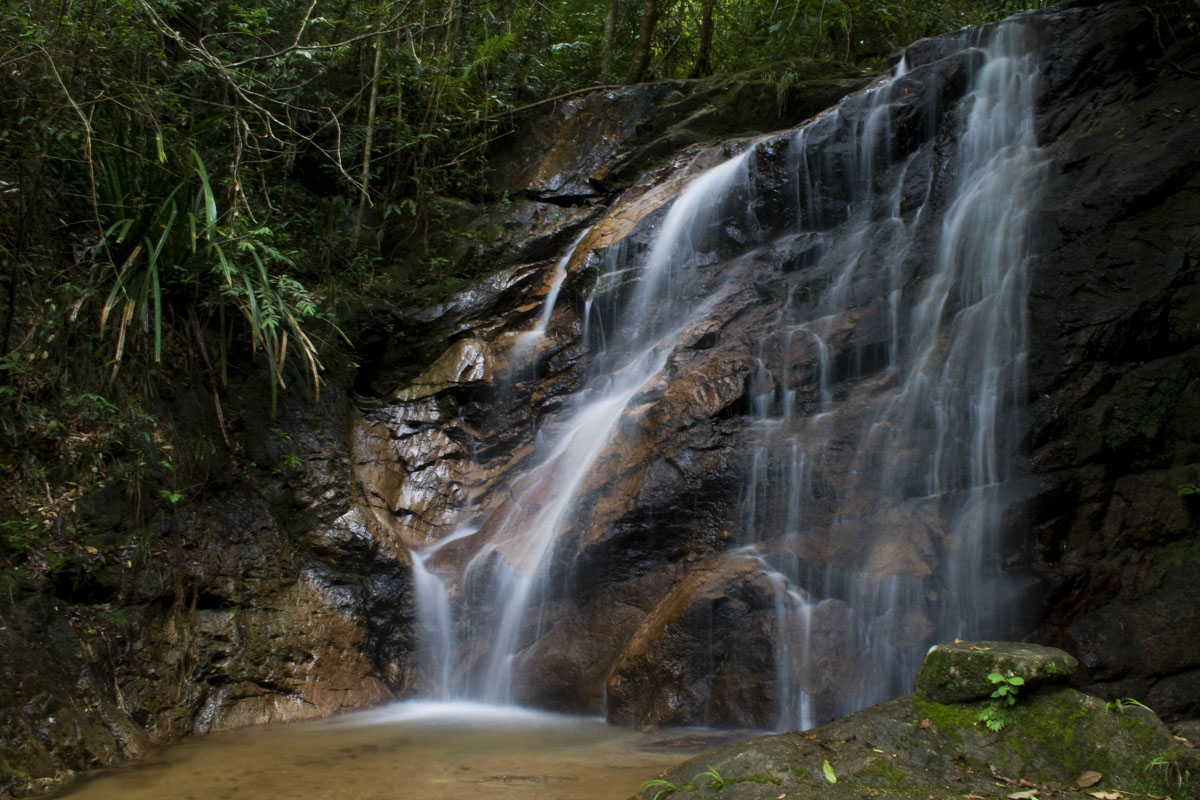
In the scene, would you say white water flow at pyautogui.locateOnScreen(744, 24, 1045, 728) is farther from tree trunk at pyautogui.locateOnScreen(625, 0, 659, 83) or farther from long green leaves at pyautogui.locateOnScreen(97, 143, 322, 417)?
tree trunk at pyautogui.locateOnScreen(625, 0, 659, 83)

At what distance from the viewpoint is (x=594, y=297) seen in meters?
8.20

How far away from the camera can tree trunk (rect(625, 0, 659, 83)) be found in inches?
440

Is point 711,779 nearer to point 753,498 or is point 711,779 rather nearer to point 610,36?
point 753,498

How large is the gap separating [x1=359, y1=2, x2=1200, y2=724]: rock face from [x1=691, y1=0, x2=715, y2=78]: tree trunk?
4.37m

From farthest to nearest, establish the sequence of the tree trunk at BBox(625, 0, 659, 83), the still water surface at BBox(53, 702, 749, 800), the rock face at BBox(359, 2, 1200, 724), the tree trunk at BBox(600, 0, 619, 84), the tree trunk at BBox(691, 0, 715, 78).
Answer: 1. the tree trunk at BBox(691, 0, 715, 78)
2. the tree trunk at BBox(600, 0, 619, 84)
3. the tree trunk at BBox(625, 0, 659, 83)
4. the rock face at BBox(359, 2, 1200, 724)
5. the still water surface at BBox(53, 702, 749, 800)

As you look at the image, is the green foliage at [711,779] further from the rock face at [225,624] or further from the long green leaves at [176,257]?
the long green leaves at [176,257]

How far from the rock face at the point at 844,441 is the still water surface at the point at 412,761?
16.1 inches

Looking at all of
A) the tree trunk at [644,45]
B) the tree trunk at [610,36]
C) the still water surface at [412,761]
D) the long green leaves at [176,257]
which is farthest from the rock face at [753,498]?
the tree trunk at [610,36]

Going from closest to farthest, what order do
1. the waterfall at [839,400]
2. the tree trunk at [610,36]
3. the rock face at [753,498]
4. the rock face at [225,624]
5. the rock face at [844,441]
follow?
the rock face at [225,624], the rock face at [753,498], the rock face at [844,441], the waterfall at [839,400], the tree trunk at [610,36]

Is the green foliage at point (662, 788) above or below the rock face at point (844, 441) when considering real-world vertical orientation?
below

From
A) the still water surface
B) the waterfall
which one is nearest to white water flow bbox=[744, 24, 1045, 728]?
the waterfall

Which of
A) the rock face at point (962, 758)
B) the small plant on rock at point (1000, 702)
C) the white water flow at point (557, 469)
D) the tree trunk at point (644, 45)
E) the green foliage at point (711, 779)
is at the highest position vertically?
the tree trunk at point (644, 45)

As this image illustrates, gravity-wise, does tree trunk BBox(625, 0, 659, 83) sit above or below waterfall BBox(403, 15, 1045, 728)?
above

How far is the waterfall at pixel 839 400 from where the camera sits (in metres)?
5.06
